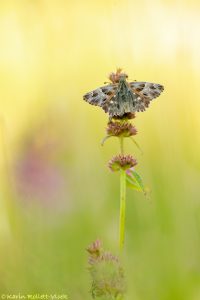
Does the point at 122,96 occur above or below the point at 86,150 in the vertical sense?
below

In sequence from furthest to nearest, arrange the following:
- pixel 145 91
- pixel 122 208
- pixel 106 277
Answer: pixel 145 91 → pixel 122 208 → pixel 106 277

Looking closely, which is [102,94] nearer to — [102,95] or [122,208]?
[102,95]

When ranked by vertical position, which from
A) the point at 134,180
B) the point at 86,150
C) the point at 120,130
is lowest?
the point at 134,180

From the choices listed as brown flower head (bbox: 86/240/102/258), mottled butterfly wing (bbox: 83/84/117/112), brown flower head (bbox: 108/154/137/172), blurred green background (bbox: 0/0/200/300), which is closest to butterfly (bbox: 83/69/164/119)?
mottled butterfly wing (bbox: 83/84/117/112)

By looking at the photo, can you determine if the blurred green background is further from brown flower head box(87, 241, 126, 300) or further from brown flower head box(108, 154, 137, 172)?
brown flower head box(108, 154, 137, 172)

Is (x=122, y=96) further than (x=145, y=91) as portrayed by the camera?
No

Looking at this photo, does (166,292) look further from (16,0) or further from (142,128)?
(16,0)

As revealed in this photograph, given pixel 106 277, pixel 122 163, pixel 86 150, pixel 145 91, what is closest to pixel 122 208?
pixel 122 163
